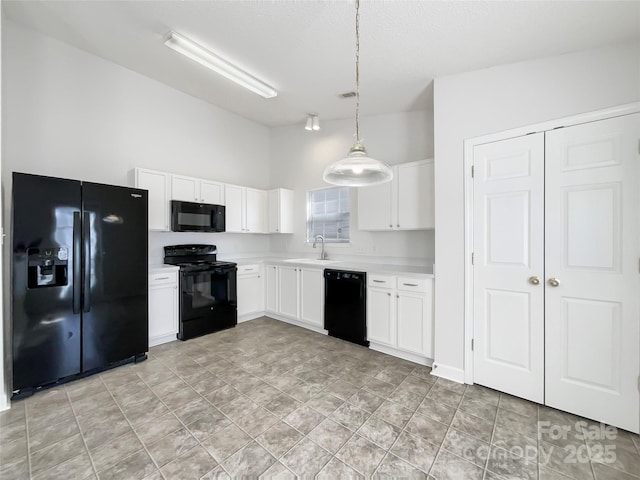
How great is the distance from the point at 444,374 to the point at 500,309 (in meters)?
0.82

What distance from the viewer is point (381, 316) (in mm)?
3189

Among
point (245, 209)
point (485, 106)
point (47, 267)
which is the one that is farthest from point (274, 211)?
point (485, 106)

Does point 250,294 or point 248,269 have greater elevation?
point 248,269

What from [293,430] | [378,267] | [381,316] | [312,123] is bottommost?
[293,430]

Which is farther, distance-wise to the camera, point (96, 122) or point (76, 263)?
point (96, 122)

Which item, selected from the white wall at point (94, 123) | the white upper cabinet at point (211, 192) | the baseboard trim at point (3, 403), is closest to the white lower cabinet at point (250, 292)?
the white wall at point (94, 123)

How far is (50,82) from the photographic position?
290cm

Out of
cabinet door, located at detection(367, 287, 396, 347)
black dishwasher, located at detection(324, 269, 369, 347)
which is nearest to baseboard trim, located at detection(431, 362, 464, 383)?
cabinet door, located at detection(367, 287, 396, 347)

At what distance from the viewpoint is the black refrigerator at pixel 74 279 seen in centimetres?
225

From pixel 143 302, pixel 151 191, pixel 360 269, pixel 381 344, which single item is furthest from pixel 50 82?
pixel 381 344

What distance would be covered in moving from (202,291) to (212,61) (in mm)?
2669

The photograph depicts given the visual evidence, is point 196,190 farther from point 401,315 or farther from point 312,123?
point 401,315

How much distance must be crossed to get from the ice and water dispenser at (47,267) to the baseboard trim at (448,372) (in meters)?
3.50

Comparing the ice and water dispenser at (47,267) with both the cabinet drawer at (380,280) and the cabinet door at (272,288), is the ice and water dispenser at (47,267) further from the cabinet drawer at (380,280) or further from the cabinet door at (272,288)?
the cabinet drawer at (380,280)
